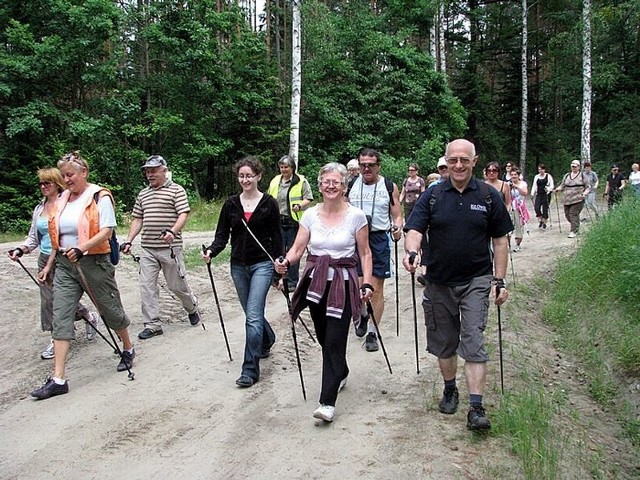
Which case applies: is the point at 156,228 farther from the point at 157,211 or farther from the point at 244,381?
the point at 244,381

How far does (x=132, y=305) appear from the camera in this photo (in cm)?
849

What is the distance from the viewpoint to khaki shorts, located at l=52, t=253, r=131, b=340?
5.06 metres

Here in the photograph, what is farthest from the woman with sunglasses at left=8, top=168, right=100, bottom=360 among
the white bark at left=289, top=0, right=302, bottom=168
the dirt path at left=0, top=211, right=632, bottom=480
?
the white bark at left=289, top=0, right=302, bottom=168

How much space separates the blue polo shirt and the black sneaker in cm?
95

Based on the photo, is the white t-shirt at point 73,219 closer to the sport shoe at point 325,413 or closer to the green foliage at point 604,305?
the sport shoe at point 325,413

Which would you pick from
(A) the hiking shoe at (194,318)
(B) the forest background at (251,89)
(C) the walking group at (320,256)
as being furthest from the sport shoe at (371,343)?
(B) the forest background at (251,89)

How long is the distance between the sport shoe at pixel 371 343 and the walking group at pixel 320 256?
0.04ft

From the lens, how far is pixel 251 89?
76.8 ft

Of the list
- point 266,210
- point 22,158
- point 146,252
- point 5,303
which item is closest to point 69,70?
point 22,158

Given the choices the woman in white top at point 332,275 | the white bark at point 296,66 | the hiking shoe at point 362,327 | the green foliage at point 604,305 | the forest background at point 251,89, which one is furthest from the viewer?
the white bark at point 296,66

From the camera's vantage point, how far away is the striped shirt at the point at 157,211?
267 inches

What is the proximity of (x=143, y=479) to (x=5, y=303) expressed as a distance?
5.93 meters

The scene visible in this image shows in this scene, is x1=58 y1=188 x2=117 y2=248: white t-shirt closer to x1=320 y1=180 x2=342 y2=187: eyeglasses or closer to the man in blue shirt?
x1=320 y1=180 x2=342 y2=187: eyeglasses

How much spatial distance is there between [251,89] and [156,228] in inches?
697
